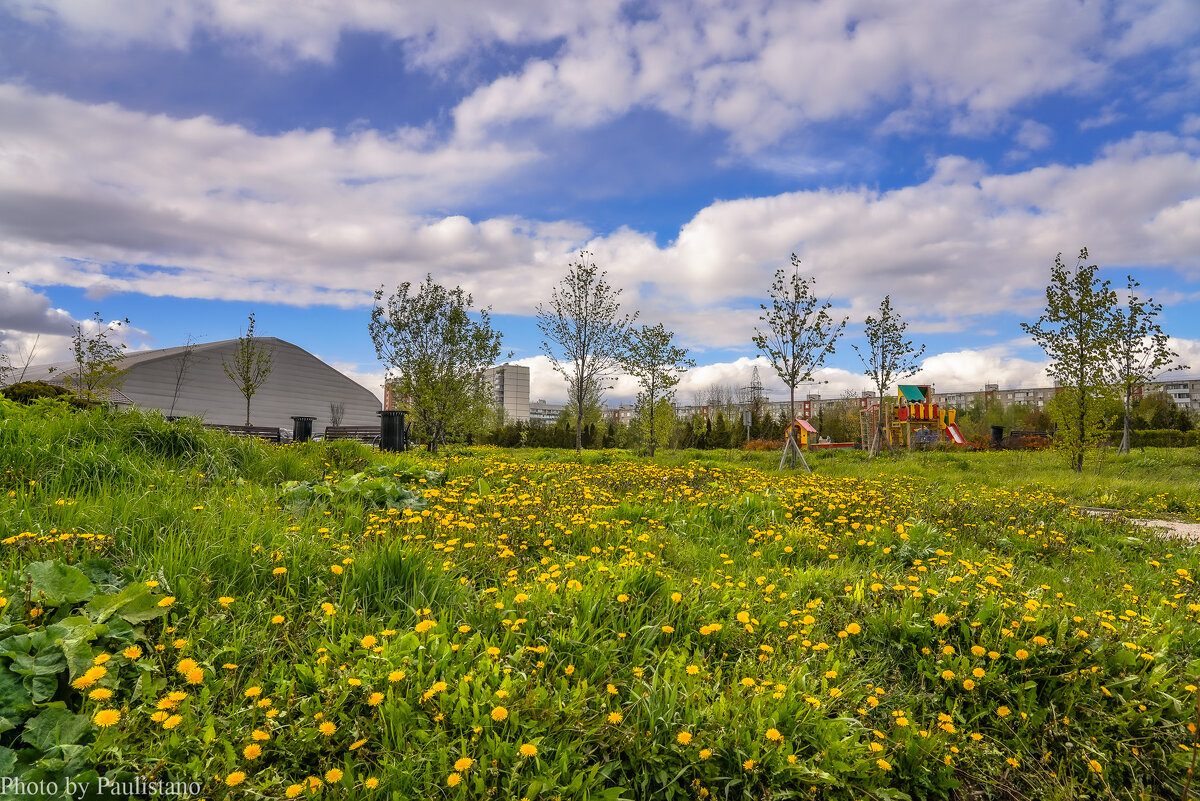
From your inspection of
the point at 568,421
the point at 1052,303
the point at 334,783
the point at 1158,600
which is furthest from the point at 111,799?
the point at 568,421

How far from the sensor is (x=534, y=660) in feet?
8.52

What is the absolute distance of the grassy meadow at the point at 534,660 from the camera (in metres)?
2.01

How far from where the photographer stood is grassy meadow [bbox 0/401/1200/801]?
79.3 inches

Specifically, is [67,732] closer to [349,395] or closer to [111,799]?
[111,799]

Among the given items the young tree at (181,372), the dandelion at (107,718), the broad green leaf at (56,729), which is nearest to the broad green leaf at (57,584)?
the broad green leaf at (56,729)

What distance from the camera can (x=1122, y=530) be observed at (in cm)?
647

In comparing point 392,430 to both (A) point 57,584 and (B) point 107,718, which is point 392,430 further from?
(B) point 107,718

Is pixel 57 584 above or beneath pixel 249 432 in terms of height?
beneath

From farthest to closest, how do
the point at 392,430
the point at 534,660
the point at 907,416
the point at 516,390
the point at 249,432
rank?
the point at 516,390 → the point at 907,416 → the point at 249,432 → the point at 392,430 → the point at 534,660

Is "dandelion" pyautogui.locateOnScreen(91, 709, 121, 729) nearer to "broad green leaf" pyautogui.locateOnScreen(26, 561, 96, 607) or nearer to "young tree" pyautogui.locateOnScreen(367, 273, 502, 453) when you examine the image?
"broad green leaf" pyautogui.locateOnScreen(26, 561, 96, 607)

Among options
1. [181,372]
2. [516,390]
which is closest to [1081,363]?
[181,372]

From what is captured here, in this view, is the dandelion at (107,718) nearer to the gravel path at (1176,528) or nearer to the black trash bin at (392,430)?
the gravel path at (1176,528)

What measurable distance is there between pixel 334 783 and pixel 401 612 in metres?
1.10

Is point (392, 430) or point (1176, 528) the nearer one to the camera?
point (1176, 528)
